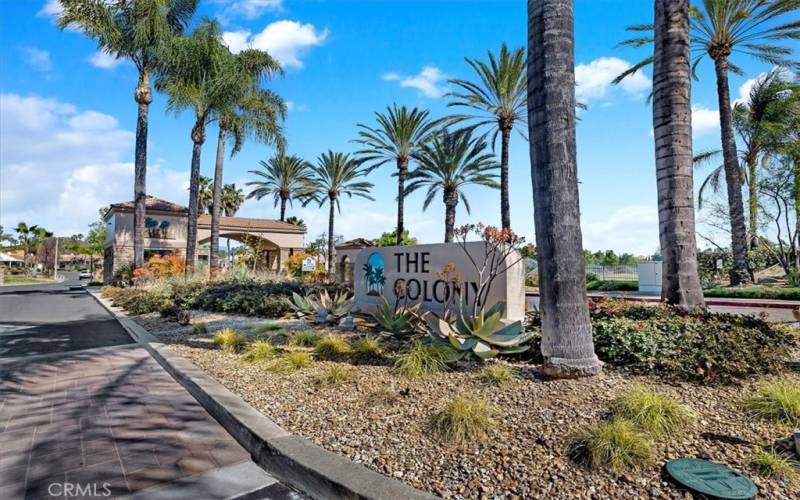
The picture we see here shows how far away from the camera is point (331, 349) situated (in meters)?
6.27

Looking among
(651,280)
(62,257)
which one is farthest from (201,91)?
(62,257)

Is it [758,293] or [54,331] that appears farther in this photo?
[758,293]

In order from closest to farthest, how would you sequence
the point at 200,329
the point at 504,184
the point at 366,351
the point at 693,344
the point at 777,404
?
the point at 777,404, the point at 693,344, the point at 366,351, the point at 200,329, the point at 504,184

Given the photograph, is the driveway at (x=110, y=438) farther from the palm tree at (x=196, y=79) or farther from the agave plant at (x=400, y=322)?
the palm tree at (x=196, y=79)

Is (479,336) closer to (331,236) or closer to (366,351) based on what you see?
(366,351)

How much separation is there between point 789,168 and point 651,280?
11.0 meters

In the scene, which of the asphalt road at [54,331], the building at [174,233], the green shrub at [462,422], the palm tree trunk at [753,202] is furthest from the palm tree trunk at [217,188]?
the palm tree trunk at [753,202]

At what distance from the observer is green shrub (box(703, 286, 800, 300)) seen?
15.1m

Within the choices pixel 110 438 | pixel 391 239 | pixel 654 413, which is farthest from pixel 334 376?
pixel 391 239

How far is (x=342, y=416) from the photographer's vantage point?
12.6ft

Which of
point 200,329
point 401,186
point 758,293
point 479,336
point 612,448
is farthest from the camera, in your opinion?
point 401,186

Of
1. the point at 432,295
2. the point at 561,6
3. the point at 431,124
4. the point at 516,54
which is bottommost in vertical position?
the point at 432,295

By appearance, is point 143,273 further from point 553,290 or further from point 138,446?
point 553,290

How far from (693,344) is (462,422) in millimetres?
3035
